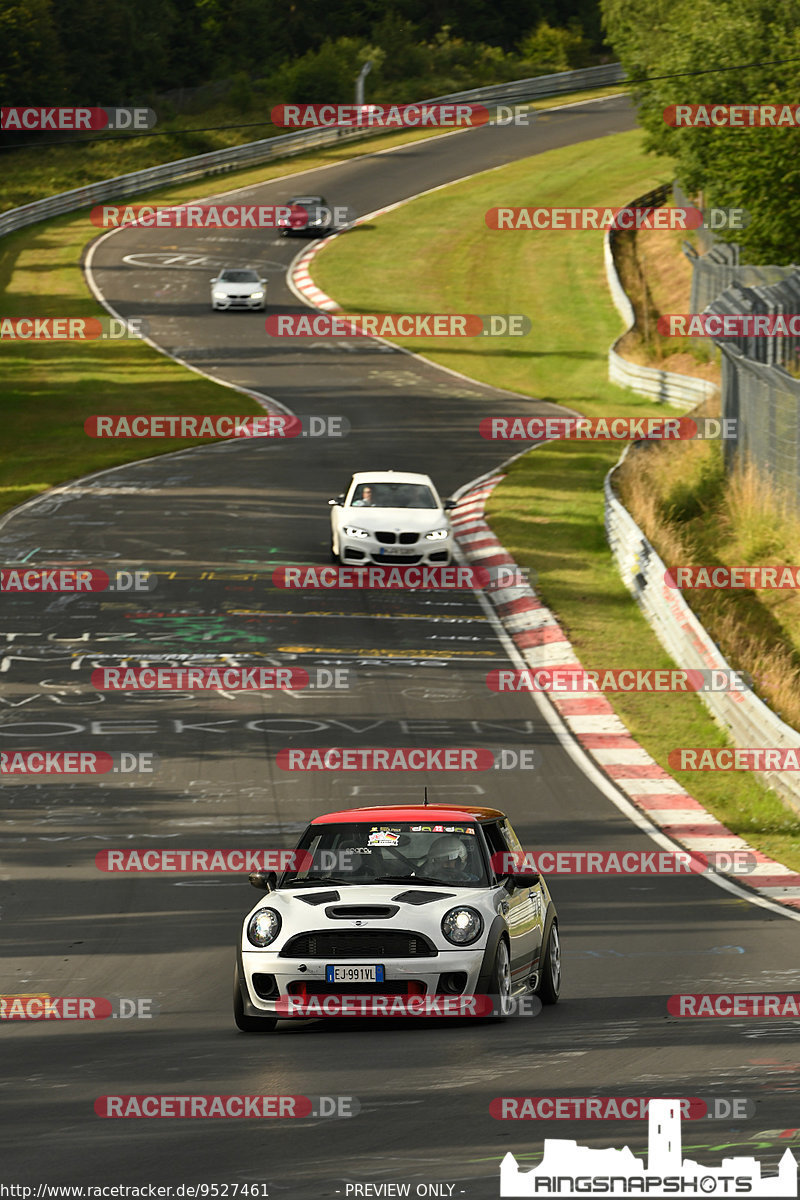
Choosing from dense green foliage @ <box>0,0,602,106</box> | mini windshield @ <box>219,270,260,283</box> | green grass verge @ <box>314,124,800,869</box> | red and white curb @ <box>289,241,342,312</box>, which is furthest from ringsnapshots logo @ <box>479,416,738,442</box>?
dense green foliage @ <box>0,0,602,106</box>

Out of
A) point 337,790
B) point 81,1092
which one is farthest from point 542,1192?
point 337,790

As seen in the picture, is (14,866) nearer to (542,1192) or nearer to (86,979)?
(86,979)

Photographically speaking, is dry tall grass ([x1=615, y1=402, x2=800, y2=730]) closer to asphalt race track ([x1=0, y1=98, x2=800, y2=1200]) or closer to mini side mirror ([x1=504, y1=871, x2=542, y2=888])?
asphalt race track ([x1=0, y1=98, x2=800, y2=1200])

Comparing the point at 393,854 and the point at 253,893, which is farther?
the point at 253,893

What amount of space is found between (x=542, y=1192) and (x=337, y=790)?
10.9m

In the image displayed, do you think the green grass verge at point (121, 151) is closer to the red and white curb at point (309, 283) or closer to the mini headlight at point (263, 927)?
the red and white curb at point (309, 283)

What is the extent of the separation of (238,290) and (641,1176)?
4845 centimetres

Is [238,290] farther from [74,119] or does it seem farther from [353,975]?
[353,975]

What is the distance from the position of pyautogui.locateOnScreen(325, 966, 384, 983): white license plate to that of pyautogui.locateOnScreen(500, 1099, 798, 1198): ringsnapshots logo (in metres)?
2.93

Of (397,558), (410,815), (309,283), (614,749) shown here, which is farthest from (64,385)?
(410,815)

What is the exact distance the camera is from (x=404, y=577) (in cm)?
2742

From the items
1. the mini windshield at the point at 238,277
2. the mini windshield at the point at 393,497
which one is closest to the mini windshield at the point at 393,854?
the mini windshield at the point at 393,497

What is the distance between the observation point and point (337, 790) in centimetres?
1709

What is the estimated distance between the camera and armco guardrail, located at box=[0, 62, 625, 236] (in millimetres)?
→ 69500
